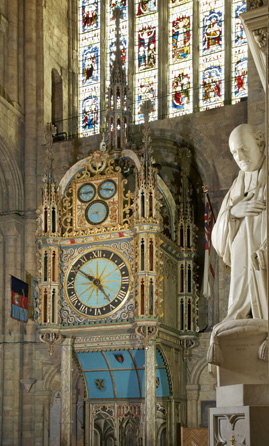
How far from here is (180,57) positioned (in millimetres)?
17203

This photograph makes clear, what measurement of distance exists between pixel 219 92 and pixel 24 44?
510cm

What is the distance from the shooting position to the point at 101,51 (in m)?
18.5

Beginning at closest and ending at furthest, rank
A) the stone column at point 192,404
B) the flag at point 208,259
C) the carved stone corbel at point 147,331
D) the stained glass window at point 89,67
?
the carved stone corbel at point 147,331, the flag at point 208,259, the stone column at point 192,404, the stained glass window at point 89,67

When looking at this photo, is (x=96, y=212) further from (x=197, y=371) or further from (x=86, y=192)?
(x=197, y=371)

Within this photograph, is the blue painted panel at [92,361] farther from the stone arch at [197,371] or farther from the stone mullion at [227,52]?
the stone mullion at [227,52]

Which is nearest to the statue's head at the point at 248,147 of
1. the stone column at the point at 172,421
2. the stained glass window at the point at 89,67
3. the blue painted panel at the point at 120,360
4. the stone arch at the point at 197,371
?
the blue painted panel at the point at 120,360

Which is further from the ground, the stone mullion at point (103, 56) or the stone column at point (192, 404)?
the stone mullion at point (103, 56)

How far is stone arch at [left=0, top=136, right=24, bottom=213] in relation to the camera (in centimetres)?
1681

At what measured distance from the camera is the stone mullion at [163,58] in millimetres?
17047

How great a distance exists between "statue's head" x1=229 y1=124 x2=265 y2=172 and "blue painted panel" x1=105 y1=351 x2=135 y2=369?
25.9ft

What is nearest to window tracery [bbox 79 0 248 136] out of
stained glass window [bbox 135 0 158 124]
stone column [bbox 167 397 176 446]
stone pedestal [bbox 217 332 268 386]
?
stained glass window [bbox 135 0 158 124]

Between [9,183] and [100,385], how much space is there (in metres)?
6.09

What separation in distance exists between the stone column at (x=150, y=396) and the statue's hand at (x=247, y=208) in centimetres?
707

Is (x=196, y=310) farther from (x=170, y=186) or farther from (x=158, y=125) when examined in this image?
(x=158, y=125)
